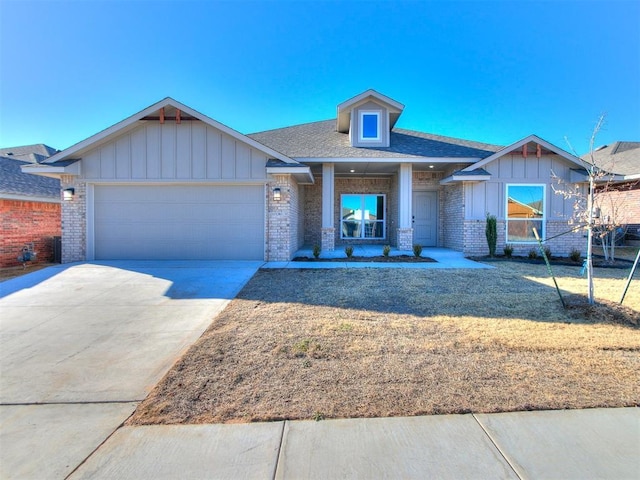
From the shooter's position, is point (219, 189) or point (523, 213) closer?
point (219, 189)

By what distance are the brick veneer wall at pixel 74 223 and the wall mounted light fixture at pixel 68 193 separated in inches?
2.6

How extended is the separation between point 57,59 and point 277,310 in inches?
420

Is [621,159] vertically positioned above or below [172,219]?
above

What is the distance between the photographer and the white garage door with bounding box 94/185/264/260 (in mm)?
9992

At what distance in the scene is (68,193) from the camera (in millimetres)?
9727

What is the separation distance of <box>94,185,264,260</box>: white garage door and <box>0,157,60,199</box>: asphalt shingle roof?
3201mm

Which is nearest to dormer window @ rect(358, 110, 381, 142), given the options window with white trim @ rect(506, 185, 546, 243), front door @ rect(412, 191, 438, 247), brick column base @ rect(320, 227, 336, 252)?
front door @ rect(412, 191, 438, 247)

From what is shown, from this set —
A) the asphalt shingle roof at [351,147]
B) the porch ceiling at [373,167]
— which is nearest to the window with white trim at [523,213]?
the asphalt shingle roof at [351,147]

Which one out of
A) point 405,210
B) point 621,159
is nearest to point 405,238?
point 405,210

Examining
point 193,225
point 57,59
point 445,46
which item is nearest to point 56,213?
point 57,59

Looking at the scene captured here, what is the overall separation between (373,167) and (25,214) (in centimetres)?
1256

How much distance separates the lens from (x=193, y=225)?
32.9ft

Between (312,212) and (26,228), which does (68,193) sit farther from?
(312,212)

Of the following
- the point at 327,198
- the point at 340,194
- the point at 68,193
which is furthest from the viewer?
the point at 340,194
